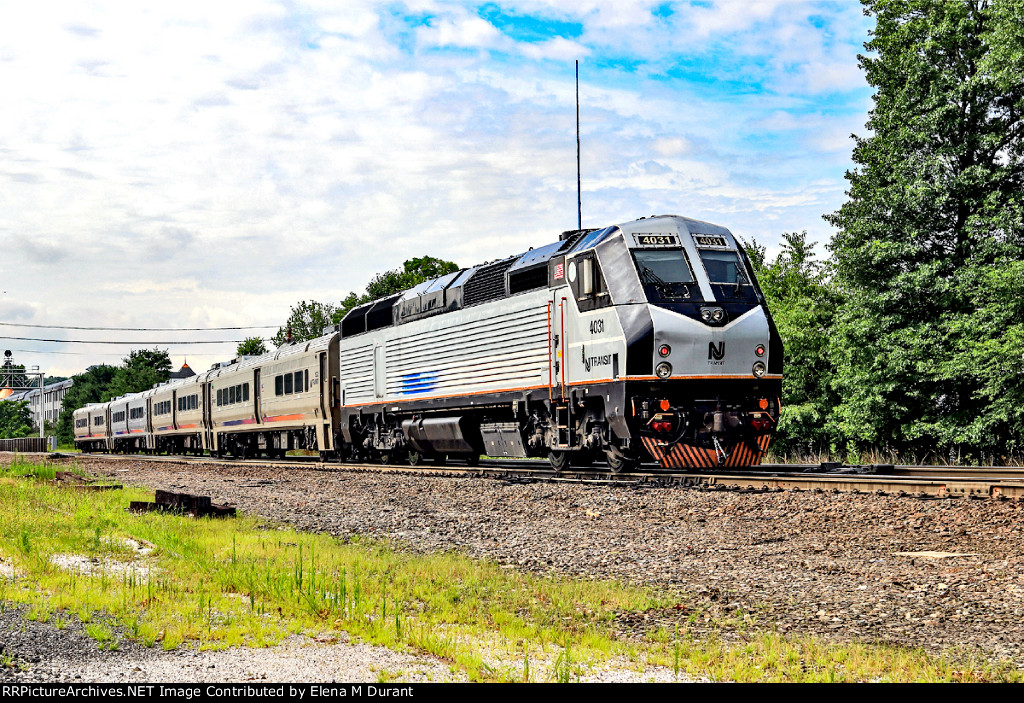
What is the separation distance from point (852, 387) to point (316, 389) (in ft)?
51.4

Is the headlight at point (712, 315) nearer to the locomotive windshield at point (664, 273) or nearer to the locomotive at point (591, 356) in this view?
the locomotive at point (591, 356)

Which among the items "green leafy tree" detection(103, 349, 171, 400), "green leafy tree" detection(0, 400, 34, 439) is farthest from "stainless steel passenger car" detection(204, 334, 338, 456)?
"green leafy tree" detection(0, 400, 34, 439)

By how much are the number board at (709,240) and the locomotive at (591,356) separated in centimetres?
2

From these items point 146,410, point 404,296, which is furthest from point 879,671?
point 146,410

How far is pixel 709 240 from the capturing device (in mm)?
16312

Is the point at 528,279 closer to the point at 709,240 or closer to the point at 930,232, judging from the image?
the point at 709,240

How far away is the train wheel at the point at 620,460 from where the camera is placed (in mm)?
15984

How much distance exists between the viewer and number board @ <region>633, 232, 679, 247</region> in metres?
15.9

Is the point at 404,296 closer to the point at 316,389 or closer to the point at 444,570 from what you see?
the point at 316,389

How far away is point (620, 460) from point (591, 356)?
5.92 feet

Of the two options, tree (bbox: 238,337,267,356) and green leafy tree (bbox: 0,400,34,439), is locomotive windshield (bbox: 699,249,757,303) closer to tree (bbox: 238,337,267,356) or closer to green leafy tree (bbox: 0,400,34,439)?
tree (bbox: 238,337,267,356)

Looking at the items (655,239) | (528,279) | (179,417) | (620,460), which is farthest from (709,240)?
(179,417)

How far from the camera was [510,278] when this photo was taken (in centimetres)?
1867

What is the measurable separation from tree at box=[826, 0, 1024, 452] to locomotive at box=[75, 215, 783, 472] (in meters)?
11.8
